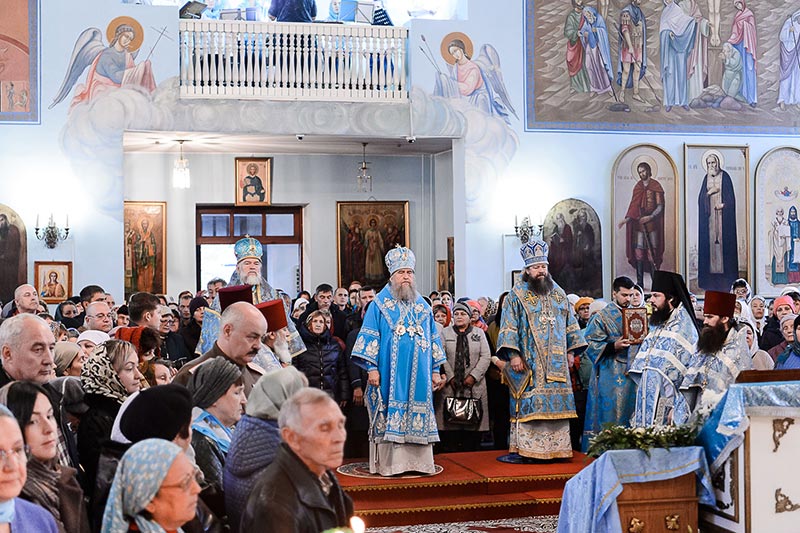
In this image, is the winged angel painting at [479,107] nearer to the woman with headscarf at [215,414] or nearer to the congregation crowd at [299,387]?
the congregation crowd at [299,387]

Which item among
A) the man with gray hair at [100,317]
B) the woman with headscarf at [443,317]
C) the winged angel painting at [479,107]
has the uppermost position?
the winged angel painting at [479,107]

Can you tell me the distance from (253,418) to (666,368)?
172 inches

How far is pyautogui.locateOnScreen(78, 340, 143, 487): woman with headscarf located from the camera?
4.57 metres

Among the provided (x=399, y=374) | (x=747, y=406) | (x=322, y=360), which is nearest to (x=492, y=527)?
(x=399, y=374)

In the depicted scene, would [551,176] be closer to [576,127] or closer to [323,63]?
[576,127]

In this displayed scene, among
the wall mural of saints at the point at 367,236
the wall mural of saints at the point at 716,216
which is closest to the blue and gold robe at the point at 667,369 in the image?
the wall mural of saints at the point at 716,216

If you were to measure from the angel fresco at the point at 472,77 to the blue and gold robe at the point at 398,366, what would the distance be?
7.27 metres

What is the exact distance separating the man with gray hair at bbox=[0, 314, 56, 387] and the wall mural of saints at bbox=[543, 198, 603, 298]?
38.7 feet

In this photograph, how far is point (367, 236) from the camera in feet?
59.5

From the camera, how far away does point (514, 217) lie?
15.8m

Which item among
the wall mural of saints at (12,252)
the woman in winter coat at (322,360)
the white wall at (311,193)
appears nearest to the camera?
the woman in winter coat at (322,360)

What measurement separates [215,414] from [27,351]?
85cm

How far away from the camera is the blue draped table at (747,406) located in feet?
18.7

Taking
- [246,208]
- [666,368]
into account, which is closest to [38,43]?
[246,208]
